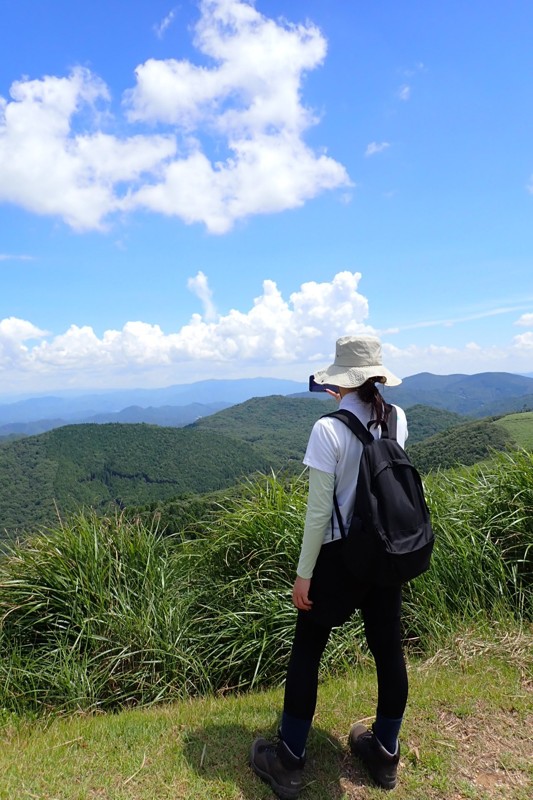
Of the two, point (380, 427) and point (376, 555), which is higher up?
point (380, 427)

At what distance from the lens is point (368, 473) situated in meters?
1.92

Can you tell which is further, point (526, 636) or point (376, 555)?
point (526, 636)

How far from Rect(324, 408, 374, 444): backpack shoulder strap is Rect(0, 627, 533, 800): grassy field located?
1.52 metres

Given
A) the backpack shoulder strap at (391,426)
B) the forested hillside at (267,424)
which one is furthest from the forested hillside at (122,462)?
the backpack shoulder strap at (391,426)

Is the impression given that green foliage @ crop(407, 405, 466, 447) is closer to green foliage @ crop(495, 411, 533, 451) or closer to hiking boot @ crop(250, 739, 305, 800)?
green foliage @ crop(495, 411, 533, 451)

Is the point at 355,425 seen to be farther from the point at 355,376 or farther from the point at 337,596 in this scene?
the point at 337,596

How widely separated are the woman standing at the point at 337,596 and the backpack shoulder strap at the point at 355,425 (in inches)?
0.8

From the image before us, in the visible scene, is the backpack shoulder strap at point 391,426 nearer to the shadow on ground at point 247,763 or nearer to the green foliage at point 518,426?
the shadow on ground at point 247,763

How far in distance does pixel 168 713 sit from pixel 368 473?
192 cm

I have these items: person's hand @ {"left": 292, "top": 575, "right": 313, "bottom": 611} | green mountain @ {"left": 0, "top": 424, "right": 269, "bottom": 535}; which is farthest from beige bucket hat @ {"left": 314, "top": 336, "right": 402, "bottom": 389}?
green mountain @ {"left": 0, "top": 424, "right": 269, "bottom": 535}

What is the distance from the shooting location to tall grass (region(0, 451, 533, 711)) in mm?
3281

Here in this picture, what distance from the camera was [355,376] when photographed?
207 cm

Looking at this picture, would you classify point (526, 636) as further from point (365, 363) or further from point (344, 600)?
point (365, 363)

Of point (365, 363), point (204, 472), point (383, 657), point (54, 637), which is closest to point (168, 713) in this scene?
point (54, 637)
